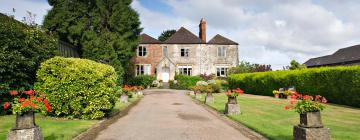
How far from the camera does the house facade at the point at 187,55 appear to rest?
2044 inches

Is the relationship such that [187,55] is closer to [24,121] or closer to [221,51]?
[221,51]

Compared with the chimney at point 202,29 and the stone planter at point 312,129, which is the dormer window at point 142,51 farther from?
the stone planter at point 312,129

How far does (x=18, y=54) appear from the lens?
1309 cm

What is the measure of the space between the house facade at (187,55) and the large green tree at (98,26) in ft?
58.6

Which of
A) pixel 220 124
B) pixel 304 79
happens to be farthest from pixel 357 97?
pixel 220 124

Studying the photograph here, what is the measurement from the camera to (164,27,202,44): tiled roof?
5194 centimetres

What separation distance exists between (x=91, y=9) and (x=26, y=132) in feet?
85.8

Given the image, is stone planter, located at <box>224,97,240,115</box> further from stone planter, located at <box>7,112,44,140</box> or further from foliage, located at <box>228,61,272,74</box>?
foliage, located at <box>228,61,272,74</box>

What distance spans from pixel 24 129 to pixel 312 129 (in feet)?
22.8

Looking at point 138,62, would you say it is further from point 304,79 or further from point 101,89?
point 101,89

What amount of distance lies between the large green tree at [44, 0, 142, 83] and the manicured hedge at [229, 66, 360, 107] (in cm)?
1502

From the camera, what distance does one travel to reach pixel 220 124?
478 inches

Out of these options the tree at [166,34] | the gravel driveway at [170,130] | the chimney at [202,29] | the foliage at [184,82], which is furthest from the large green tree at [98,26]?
the tree at [166,34]

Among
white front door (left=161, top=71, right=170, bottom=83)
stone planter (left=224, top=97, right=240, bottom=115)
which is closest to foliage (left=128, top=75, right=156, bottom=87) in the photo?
white front door (left=161, top=71, right=170, bottom=83)
